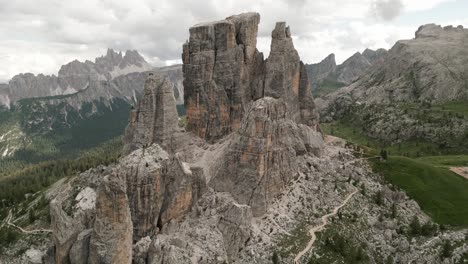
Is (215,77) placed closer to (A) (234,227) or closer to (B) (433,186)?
(A) (234,227)

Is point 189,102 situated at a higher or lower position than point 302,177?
higher

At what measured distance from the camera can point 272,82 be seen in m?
101

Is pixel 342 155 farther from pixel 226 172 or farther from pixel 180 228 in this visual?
pixel 180 228

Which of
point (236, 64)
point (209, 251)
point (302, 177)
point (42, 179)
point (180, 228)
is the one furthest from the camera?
point (42, 179)

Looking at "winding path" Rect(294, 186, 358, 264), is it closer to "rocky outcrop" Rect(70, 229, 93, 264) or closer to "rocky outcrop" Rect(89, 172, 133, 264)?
"rocky outcrop" Rect(89, 172, 133, 264)

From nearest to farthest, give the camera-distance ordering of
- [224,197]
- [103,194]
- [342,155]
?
[103,194]
[224,197]
[342,155]

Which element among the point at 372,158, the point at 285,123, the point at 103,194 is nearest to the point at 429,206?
the point at 372,158

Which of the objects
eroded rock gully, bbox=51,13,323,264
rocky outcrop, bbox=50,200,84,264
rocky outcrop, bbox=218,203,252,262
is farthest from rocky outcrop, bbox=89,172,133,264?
rocky outcrop, bbox=218,203,252,262

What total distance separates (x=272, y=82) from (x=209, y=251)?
47.1m

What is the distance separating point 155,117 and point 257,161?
26.1m

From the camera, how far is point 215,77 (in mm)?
95938

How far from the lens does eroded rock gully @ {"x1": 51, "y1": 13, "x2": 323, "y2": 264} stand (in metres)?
62.8

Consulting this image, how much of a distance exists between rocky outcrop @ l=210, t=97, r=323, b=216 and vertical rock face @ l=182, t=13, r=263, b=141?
1360 centimetres

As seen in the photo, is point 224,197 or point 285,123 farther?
point 285,123
